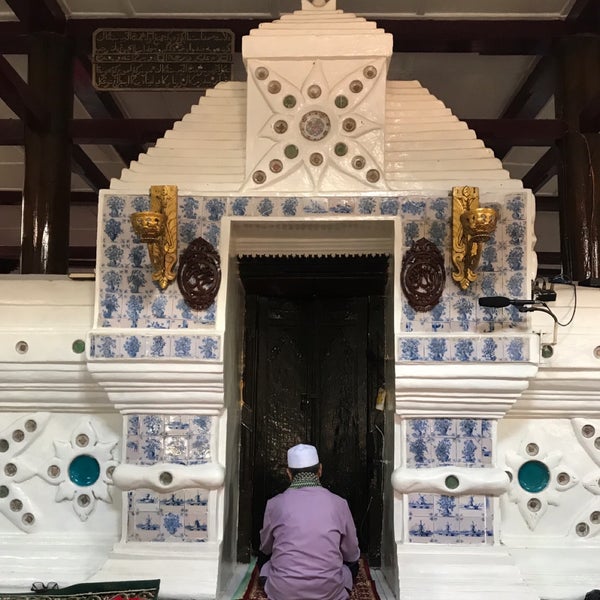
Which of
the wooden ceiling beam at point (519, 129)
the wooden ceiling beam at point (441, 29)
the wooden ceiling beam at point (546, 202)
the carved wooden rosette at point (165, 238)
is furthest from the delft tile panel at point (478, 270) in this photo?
the wooden ceiling beam at point (546, 202)

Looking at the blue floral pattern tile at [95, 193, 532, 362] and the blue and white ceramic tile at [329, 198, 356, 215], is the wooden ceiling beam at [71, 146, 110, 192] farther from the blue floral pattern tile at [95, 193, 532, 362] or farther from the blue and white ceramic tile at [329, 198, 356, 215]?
the blue and white ceramic tile at [329, 198, 356, 215]

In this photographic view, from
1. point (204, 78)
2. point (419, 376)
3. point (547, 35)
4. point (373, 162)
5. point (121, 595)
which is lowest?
point (121, 595)

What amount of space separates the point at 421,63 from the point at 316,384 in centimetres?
281

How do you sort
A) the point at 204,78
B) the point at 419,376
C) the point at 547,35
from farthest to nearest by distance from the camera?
the point at 547,35 < the point at 204,78 < the point at 419,376

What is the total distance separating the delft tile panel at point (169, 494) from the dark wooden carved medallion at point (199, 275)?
55 cm

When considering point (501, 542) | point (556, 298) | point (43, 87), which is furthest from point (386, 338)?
point (43, 87)

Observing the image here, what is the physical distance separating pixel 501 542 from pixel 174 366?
66.2 inches

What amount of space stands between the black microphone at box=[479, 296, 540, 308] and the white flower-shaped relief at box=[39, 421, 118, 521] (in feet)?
6.14

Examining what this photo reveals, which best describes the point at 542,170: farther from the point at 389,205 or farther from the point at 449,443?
the point at 449,443

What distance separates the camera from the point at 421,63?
5223mm

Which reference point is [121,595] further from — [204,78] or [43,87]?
[43,87]

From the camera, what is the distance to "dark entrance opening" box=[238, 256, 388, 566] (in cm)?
A: 381

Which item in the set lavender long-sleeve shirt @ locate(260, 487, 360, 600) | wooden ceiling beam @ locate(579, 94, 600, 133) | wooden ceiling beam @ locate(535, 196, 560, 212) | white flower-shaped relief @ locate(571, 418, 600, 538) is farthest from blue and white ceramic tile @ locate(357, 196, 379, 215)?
wooden ceiling beam @ locate(535, 196, 560, 212)

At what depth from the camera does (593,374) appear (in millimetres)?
3080
